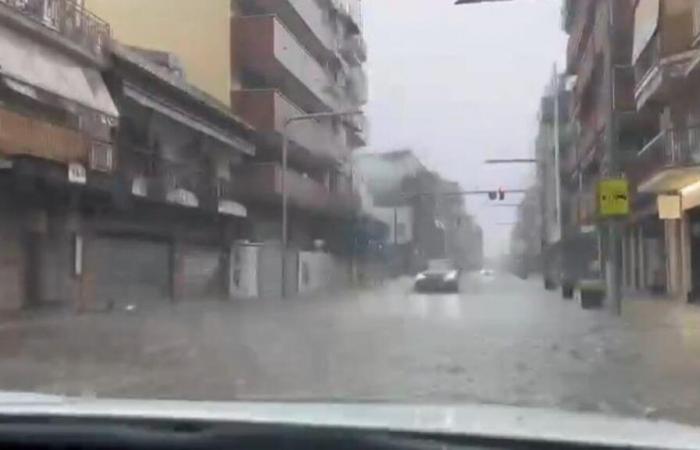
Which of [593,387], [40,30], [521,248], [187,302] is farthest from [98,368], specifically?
[521,248]

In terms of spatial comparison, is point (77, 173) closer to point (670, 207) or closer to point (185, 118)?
point (185, 118)

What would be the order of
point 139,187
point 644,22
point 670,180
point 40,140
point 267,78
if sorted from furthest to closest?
1. point 267,78
2. point 644,22
3. point 670,180
4. point 139,187
5. point 40,140

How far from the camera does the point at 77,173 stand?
2742cm

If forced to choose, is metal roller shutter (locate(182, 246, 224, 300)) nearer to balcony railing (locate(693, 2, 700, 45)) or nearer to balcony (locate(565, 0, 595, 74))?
balcony railing (locate(693, 2, 700, 45))

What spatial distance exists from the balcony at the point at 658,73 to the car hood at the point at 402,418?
2522 centimetres

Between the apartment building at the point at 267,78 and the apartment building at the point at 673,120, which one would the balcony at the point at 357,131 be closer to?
the apartment building at the point at 267,78

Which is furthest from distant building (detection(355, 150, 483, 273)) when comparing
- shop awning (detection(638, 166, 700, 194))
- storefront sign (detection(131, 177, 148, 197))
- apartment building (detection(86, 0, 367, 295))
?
storefront sign (detection(131, 177, 148, 197))

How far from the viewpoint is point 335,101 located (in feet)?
203

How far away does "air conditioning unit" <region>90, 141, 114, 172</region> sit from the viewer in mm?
28280

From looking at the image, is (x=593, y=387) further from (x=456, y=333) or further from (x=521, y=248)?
(x=521, y=248)

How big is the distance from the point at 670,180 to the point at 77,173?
52.0ft

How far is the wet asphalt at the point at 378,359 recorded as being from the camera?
36.8ft

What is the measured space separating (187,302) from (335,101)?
25623 millimetres

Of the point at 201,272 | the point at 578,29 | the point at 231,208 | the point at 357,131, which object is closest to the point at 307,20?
the point at 578,29
